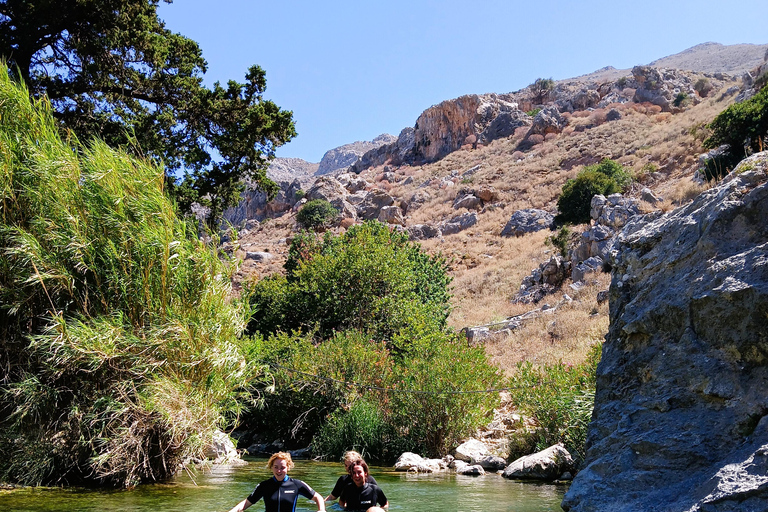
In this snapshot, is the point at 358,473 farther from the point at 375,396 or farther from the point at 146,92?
the point at 146,92

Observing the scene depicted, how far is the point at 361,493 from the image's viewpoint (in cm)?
774

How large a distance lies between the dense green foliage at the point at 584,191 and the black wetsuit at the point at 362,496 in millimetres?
34170

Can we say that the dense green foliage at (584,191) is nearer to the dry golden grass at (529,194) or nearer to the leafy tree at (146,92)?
the dry golden grass at (529,194)

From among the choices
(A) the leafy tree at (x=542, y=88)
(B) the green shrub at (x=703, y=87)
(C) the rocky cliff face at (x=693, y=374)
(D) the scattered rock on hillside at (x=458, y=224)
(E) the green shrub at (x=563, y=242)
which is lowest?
(C) the rocky cliff face at (x=693, y=374)

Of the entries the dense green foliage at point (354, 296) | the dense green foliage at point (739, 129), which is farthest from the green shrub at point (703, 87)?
the dense green foliage at point (354, 296)

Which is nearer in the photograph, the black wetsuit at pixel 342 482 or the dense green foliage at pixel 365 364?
the black wetsuit at pixel 342 482

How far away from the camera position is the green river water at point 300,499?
8688 millimetres

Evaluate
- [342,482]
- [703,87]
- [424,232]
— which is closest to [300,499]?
[342,482]

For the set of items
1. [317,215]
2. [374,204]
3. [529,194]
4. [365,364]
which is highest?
[374,204]

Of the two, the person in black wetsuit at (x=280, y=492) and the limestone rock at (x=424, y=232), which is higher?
the limestone rock at (x=424, y=232)

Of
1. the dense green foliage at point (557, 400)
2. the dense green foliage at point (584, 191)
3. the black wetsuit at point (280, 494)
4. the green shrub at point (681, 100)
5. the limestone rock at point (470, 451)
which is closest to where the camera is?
the black wetsuit at point (280, 494)

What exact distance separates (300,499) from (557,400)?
5051 millimetres

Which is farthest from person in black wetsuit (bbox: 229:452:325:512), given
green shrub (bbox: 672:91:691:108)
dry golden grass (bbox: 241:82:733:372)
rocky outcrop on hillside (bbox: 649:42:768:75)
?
rocky outcrop on hillside (bbox: 649:42:768:75)

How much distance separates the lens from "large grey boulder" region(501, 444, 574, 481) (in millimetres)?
11539
